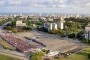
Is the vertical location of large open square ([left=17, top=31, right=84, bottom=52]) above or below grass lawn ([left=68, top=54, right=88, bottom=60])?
below

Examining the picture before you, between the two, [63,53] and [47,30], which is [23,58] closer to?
[63,53]

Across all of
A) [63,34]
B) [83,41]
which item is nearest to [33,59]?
[83,41]

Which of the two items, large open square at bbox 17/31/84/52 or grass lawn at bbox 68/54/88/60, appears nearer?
grass lawn at bbox 68/54/88/60

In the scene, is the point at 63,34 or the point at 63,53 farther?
the point at 63,34

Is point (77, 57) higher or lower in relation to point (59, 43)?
higher

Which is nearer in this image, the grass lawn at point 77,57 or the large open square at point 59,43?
the grass lawn at point 77,57

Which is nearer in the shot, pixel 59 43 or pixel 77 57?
pixel 77 57

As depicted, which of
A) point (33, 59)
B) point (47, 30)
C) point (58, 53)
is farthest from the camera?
point (47, 30)

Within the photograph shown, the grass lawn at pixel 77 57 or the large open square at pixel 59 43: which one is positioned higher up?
the grass lawn at pixel 77 57

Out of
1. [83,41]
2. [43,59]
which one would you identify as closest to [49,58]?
[43,59]

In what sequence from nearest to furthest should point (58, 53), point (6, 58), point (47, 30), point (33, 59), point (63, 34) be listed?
point (33, 59) < point (6, 58) < point (58, 53) < point (63, 34) < point (47, 30)
